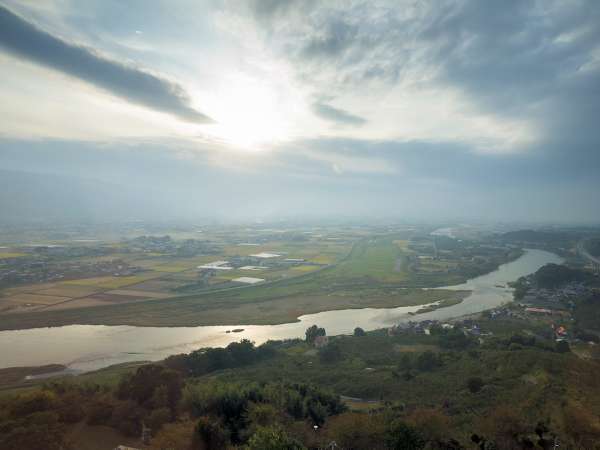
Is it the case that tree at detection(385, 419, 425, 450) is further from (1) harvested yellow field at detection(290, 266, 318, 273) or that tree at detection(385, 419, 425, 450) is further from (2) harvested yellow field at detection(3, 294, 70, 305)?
(1) harvested yellow field at detection(290, 266, 318, 273)

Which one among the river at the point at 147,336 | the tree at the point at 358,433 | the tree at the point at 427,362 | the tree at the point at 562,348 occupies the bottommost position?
the river at the point at 147,336

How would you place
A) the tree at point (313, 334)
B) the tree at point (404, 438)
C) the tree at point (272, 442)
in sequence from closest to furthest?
the tree at point (272, 442) → the tree at point (404, 438) → the tree at point (313, 334)

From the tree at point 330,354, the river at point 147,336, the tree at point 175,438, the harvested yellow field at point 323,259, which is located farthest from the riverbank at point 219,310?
the harvested yellow field at point 323,259

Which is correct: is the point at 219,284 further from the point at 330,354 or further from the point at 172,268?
the point at 330,354

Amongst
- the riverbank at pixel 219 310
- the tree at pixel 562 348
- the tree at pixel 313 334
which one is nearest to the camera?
the tree at pixel 562 348

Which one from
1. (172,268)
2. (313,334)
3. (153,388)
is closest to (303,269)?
(172,268)

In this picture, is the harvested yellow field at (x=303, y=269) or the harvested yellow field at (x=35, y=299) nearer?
the harvested yellow field at (x=35, y=299)

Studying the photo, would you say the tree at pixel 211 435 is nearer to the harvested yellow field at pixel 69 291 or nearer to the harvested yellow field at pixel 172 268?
the harvested yellow field at pixel 69 291
